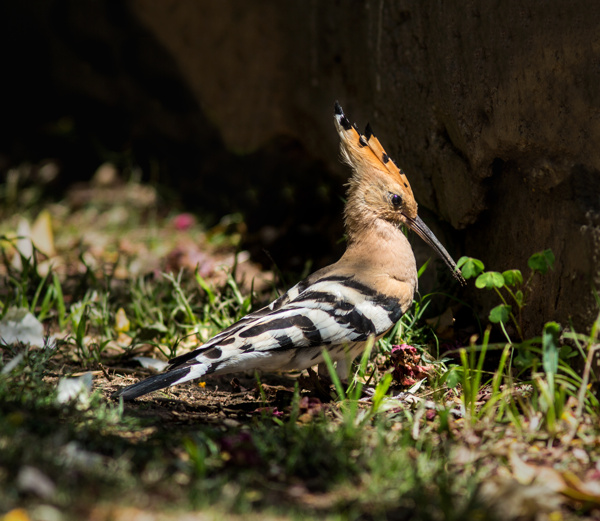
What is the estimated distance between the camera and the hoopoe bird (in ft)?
9.23

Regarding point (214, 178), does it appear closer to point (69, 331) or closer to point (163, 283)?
point (163, 283)

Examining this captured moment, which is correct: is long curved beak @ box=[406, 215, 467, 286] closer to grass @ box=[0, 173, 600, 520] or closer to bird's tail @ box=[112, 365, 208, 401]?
grass @ box=[0, 173, 600, 520]

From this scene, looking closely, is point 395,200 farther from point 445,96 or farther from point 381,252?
point 445,96

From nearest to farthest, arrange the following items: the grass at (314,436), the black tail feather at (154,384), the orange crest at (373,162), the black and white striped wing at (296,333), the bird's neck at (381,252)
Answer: the grass at (314,436) → the black tail feather at (154,384) → the black and white striped wing at (296,333) → the bird's neck at (381,252) → the orange crest at (373,162)

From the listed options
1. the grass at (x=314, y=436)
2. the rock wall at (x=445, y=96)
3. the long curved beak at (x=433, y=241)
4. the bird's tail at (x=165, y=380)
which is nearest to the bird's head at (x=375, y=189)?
the long curved beak at (x=433, y=241)

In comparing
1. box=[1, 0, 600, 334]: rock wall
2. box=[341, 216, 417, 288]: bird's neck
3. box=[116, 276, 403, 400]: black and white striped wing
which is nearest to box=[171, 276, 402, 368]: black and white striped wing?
box=[116, 276, 403, 400]: black and white striped wing

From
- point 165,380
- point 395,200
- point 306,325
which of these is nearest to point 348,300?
point 306,325

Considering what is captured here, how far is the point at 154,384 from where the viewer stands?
2.66 meters

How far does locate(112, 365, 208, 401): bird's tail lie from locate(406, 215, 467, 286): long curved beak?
1.33 metres

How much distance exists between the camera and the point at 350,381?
3031 mm

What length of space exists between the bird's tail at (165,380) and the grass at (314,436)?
89 mm

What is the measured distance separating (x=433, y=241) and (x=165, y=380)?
58.8 inches

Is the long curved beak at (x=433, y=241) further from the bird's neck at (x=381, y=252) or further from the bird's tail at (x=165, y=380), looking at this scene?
the bird's tail at (x=165, y=380)

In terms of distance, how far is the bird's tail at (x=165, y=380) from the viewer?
8.69 feet
